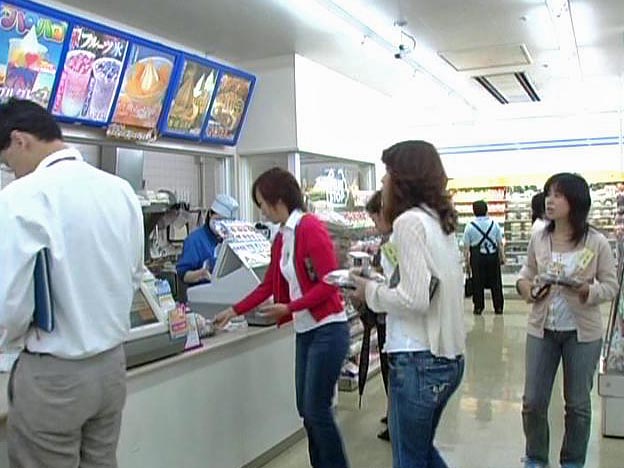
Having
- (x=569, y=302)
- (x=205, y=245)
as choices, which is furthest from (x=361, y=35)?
(x=569, y=302)

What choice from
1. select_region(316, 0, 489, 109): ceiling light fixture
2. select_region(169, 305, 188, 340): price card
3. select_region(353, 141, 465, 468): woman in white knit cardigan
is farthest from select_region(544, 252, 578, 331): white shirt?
select_region(316, 0, 489, 109): ceiling light fixture

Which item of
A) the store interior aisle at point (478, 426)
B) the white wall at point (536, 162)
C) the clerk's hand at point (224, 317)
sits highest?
the white wall at point (536, 162)

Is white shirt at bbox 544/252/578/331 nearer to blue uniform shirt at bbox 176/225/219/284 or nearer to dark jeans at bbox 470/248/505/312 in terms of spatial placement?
blue uniform shirt at bbox 176/225/219/284

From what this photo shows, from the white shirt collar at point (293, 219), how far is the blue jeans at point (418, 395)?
3.73ft

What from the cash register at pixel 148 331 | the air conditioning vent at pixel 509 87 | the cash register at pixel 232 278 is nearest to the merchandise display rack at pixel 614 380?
the cash register at pixel 232 278

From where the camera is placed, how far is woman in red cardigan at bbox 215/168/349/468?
10.5ft

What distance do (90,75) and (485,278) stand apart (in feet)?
24.5

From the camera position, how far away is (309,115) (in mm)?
6570

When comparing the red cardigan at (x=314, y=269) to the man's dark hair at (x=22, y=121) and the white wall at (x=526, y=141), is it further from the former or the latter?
the white wall at (x=526, y=141)

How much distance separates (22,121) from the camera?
202 centimetres

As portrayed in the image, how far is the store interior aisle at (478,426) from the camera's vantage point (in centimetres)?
407

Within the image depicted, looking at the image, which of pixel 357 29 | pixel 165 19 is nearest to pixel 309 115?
pixel 357 29

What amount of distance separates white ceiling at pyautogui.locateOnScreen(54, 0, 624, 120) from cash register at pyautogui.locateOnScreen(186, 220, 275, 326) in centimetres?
199

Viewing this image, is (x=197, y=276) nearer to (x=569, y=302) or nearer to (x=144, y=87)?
(x=144, y=87)
